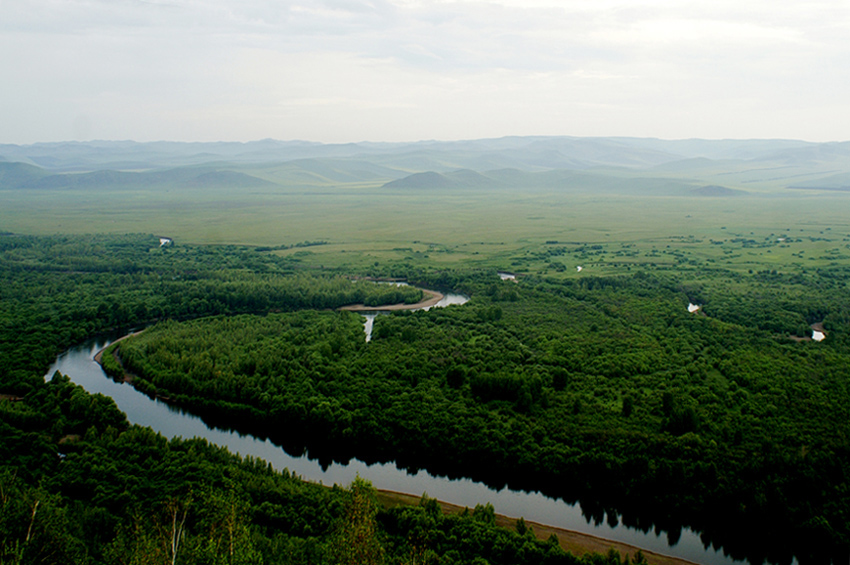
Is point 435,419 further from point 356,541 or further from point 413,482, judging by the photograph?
point 356,541

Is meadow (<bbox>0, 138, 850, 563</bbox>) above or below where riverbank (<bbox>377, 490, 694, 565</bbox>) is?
above

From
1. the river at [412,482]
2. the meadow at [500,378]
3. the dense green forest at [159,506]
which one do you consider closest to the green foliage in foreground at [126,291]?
the meadow at [500,378]

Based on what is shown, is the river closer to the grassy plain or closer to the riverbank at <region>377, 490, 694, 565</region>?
the riverbank at <region>377, 490, 694, 565</region>

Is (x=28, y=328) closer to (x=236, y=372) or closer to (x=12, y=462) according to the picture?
(x=236, y=372)

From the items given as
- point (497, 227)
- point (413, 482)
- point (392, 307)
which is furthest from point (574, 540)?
point (497, 227)

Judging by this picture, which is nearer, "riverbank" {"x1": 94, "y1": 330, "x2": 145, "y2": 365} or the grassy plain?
"riverbank" {"x1": 94, "y1": 330, "x2": 145, "y2": 365}

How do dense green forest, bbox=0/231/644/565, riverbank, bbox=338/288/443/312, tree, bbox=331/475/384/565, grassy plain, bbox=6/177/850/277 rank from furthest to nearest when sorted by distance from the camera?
grassy plain, bbox=6/177/850/277 → riverbank, bbox=338/288/443/312 → dense green forest, bbox=0/231/644/565 → tree, bbox=331/475/384/565

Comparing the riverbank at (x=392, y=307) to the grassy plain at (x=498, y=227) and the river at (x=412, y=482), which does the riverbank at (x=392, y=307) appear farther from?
the river at (x=412, y=482)

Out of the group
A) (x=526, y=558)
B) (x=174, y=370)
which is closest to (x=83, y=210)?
(x=174, y=370)

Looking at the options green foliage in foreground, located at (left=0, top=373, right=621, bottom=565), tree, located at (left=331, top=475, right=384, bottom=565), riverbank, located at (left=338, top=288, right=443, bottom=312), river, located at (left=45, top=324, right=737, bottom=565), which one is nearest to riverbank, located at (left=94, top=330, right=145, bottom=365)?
river, located at (left=45, top=324, right=737, bottom=565)
